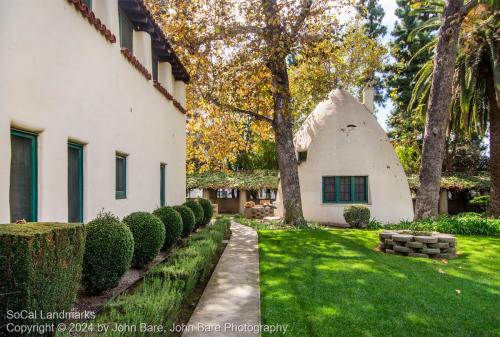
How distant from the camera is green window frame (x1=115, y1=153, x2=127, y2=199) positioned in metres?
8.42

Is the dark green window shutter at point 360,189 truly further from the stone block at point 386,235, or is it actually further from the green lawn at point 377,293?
the stone block at point 386,235

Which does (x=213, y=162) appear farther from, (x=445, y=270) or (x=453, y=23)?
(x=445, y=270)

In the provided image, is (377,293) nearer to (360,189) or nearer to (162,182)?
(162,182)

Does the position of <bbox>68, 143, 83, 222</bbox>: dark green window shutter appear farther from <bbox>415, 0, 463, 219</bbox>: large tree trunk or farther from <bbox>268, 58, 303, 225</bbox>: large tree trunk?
<bbox>415, 0, 463, 219</bbox>: large tree trunk

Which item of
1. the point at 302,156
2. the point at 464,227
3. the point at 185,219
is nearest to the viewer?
the point at 185,219

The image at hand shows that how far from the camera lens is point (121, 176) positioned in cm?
870

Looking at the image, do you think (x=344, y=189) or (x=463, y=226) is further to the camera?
(x=344, y=189)

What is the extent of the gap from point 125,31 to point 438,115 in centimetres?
1178

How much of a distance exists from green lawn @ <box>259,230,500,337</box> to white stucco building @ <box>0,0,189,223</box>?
11.3 ft

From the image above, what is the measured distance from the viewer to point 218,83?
16.9m

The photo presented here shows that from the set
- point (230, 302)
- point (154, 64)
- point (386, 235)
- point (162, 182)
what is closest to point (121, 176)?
Answer: point (162, 182)

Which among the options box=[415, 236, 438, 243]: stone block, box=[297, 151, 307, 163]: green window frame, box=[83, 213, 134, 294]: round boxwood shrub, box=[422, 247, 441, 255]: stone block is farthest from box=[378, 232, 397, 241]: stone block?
box=[297, 151, 307, 163]: green window frame

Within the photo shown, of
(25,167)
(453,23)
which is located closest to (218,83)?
(453,23)

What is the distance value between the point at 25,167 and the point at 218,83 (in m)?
12.8
